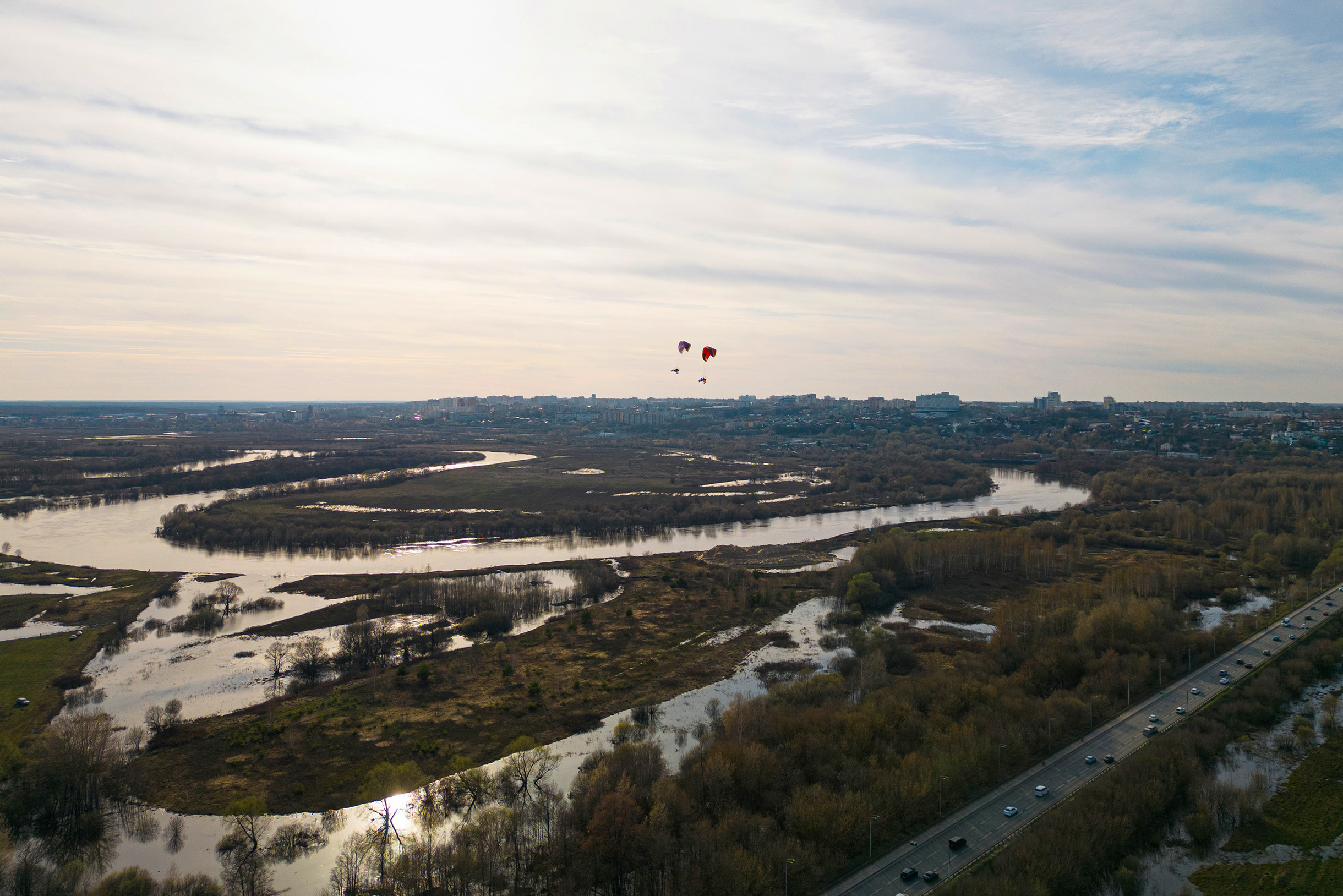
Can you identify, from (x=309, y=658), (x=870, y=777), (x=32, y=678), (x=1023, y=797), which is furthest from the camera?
(x=309, y=658)

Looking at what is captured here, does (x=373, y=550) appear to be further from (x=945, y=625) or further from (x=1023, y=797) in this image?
(x=1023, y=797)

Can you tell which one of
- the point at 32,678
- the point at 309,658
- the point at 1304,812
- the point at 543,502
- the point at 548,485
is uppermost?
the point at 548,485

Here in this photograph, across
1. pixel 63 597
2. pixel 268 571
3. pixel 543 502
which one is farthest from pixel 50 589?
pixel 543 502

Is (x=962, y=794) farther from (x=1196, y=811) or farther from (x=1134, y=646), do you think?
(x=1134, y=646)

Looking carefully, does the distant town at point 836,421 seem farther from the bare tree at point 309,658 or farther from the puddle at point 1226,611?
the bare tree at point 309,658

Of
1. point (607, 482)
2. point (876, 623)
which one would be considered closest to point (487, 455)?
point (607, 482)

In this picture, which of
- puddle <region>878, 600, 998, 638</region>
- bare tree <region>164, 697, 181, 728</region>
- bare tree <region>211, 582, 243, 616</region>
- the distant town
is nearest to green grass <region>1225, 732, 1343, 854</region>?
puddle <region>878, 600, 998, 638</region>

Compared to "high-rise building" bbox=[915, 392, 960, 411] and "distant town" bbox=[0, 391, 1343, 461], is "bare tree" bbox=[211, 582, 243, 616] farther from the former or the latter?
"high-rise building" bbox=[915, 392, 960, 411]
